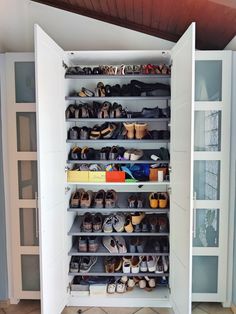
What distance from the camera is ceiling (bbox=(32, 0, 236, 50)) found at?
81.0 inches

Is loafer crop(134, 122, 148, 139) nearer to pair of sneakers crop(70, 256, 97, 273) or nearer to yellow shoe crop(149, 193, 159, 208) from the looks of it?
yellow shoe crop(149, 193, 159, 208)

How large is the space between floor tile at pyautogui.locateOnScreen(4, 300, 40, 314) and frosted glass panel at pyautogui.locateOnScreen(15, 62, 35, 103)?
5.89 feet

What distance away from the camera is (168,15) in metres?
2.27

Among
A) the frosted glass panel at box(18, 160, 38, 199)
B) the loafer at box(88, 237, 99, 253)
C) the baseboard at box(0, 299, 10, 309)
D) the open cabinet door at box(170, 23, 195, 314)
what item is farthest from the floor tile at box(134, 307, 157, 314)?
the frosted glass panel at box(18, 160, 38, 199)

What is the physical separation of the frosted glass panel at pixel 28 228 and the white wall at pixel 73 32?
158 centimetres

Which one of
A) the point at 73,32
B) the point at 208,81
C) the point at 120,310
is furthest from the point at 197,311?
the point at 73,32

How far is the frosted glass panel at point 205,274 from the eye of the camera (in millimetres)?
2289

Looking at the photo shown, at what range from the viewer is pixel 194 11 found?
6.95 feet

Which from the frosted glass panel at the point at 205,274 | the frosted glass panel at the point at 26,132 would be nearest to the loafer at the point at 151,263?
the frosted glass panel at the point at 205,274

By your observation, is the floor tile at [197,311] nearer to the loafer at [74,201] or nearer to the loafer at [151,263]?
the loafer at [151,263]

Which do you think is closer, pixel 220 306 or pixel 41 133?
pixel 41 133

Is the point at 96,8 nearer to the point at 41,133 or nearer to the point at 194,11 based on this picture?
the point at 194,11

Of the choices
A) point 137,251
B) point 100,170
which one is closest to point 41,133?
point 100,170

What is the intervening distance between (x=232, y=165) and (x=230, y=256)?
2.51ft
